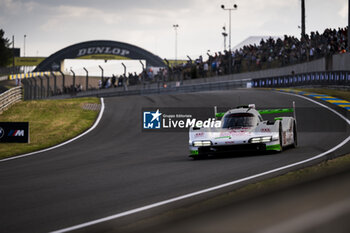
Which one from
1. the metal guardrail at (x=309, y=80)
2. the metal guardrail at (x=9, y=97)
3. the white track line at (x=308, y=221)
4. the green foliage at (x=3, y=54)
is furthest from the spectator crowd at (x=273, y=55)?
the green foliage at (x=3, y=54)

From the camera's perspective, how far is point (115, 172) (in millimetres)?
9578

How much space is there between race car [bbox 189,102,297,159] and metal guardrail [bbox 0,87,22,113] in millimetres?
15819

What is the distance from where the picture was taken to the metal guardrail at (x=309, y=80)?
28.6m

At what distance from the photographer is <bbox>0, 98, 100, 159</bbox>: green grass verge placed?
17328 mm

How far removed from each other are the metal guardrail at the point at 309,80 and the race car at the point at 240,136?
1748cm

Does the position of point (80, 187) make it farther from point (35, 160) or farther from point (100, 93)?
point (100, 93)

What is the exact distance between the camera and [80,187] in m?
7.82

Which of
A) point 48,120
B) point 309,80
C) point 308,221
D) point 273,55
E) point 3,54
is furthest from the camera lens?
point 3,54

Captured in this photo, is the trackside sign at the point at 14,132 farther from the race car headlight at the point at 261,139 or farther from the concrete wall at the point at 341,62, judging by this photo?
the concrete wall at the point at 341,62

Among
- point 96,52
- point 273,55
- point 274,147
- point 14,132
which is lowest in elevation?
point 14,132

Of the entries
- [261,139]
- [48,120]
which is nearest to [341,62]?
[48,120]

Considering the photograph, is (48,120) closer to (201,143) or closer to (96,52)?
(201,143)

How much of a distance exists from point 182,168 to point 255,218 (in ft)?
25.5

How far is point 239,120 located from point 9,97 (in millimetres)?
17328
